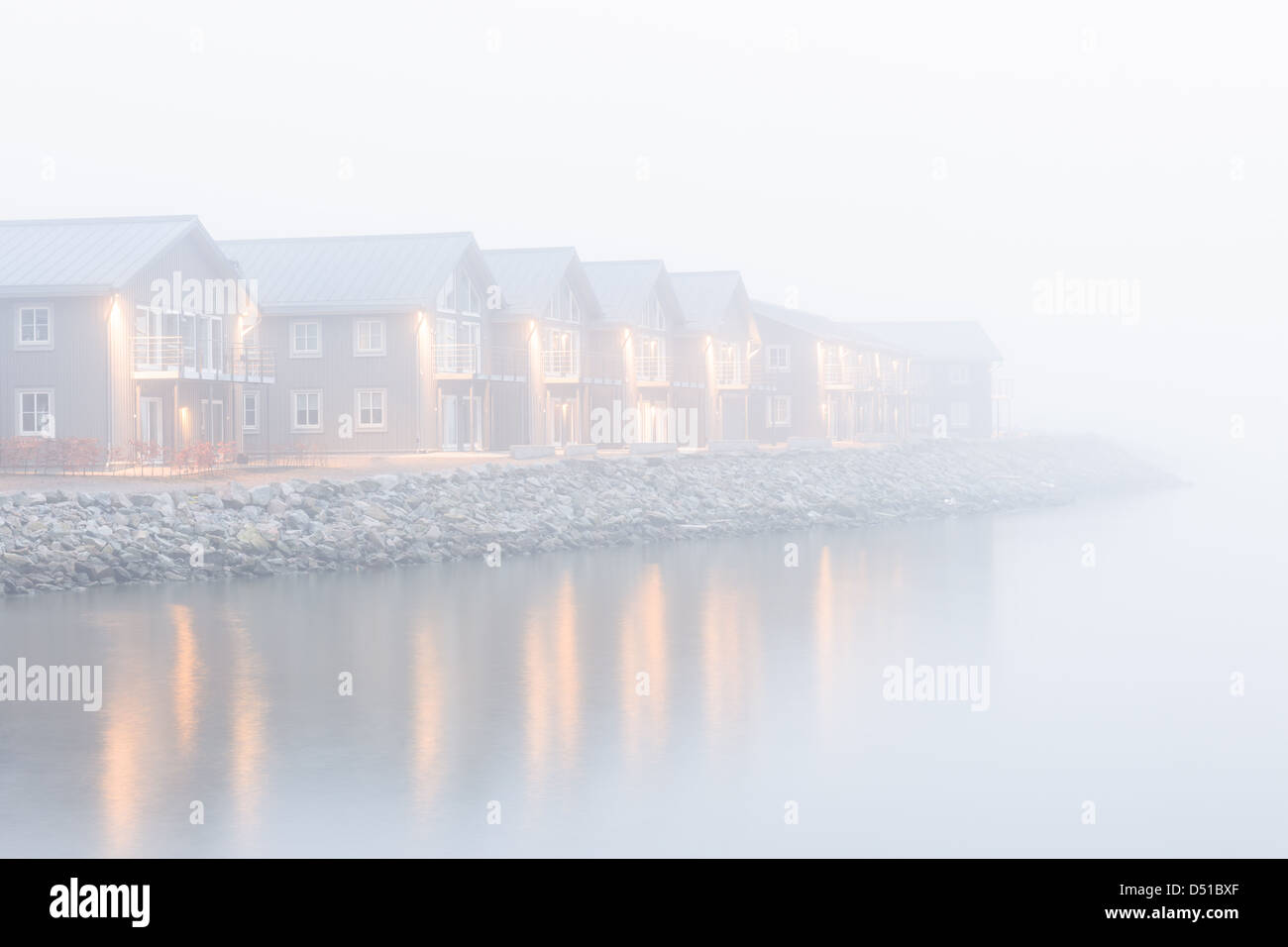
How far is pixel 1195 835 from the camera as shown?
39.1 feet

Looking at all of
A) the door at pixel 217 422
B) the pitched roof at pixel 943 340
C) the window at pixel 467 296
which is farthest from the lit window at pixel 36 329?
the pitched roof at pixel 943 340

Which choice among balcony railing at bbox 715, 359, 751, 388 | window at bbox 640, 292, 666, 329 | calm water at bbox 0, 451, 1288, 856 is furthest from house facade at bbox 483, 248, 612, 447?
calm water at bbox 0, 451, 1288, 856

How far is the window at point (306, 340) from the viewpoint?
46.8 metres

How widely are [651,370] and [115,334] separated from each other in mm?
27706

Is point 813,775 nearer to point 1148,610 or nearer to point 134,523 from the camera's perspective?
point 1148,610

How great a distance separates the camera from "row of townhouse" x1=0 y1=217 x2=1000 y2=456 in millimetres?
38281

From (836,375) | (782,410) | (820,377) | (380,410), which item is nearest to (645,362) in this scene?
(782,410)

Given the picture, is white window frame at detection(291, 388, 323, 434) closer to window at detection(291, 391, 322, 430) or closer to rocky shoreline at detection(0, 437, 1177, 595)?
window at detection(291, 391, 322, 430)

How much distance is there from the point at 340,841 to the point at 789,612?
601 inches

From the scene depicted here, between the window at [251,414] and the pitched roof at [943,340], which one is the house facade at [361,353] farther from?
the pitched roof at [943,340]

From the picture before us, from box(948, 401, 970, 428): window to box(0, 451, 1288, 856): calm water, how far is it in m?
63.6

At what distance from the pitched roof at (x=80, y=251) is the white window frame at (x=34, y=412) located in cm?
254

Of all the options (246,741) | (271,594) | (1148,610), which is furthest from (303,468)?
(246,741)
